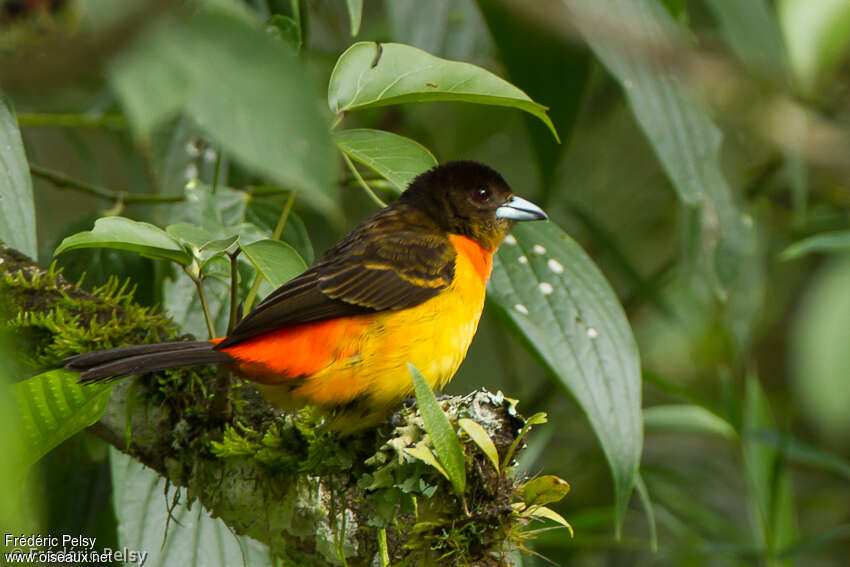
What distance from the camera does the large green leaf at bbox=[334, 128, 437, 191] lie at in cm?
215

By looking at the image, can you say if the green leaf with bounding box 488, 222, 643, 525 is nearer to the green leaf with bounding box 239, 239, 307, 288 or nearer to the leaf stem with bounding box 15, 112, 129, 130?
the green leaf with bounding box 239, 239, 307, 288

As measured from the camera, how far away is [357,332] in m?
2.57

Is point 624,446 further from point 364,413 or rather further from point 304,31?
point 304,31

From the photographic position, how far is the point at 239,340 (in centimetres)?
221

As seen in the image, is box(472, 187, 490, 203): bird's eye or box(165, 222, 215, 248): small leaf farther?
box(472, 187, 490, 203): bird's eye

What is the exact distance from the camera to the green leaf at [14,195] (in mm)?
2152

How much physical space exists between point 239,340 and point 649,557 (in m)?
4.10

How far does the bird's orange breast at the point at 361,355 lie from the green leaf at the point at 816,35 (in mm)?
1256

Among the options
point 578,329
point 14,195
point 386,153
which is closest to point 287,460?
point 386,153

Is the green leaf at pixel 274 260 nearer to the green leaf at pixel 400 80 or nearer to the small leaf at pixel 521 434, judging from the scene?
the green leaf at pixel 400 80

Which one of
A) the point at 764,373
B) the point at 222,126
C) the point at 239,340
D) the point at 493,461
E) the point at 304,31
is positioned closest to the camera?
the point at 222,126

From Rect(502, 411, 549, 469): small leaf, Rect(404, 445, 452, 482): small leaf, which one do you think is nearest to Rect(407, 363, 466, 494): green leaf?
Rect(404, 445, 452, 482): small leaf

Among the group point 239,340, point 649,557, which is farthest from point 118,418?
point 649,557

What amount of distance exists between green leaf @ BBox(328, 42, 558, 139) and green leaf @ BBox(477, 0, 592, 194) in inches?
59.6
